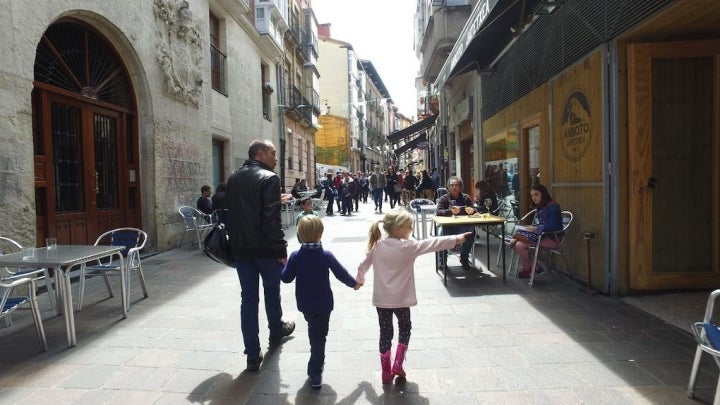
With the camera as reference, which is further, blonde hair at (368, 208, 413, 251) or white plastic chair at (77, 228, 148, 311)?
white plastic chair at (77, 228, 148, 311)

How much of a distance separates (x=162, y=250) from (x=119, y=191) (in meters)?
1.45

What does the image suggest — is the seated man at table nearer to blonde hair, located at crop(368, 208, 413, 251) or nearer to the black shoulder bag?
blonde hair, located at crop(368, 208, 413, 251)

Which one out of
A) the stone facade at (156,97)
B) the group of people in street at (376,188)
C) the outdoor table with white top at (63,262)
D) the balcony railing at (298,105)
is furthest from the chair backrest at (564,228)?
the balcony railing at (298,105)

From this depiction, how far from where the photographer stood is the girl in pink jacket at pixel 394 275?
10.6 feet

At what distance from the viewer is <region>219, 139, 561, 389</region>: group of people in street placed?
3.22 meters

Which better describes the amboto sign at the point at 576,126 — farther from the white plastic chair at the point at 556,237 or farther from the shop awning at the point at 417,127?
the shop awning at the point at 417,127

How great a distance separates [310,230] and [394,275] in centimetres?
62

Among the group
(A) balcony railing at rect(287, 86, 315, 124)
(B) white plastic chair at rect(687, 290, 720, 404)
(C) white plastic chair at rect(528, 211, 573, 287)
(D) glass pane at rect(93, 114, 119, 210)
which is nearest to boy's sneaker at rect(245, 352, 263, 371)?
(B) white plastic chair at rect(687, 290, 720, 404)

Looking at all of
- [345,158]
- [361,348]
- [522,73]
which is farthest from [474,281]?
[345,158]

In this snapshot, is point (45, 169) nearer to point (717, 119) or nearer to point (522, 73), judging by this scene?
point (522, 73)

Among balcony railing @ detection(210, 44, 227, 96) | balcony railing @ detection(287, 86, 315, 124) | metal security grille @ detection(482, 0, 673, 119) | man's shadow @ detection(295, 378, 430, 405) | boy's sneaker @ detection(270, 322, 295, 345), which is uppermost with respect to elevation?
balcony railing @ detection(287, 86, 315, 124)

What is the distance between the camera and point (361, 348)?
4.00 m

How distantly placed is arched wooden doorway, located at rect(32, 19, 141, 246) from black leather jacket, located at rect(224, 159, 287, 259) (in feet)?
14.4

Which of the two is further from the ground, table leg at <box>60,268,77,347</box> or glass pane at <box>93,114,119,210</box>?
glass pane at <box>93,114,119,210</box>
